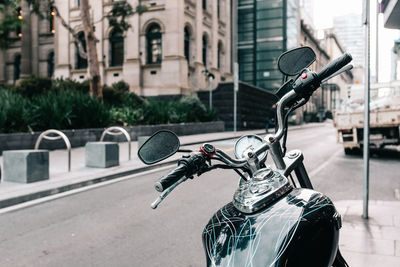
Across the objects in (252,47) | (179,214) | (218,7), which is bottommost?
(179,214)

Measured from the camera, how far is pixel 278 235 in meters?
1.43

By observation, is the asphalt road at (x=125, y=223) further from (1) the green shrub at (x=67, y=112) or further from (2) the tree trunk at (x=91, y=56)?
(2) the tree trunk at (x=91, y=56)

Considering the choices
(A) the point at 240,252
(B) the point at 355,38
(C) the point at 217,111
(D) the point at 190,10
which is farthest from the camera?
(B) the point at 355,38

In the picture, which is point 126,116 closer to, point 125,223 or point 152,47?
point 152,47

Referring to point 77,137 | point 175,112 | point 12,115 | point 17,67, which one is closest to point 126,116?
point 175,112

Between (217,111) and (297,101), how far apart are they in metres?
25.6

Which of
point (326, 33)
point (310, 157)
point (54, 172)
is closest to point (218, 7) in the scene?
point (310, 157)

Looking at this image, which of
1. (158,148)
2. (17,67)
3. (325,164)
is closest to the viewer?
(158,148)

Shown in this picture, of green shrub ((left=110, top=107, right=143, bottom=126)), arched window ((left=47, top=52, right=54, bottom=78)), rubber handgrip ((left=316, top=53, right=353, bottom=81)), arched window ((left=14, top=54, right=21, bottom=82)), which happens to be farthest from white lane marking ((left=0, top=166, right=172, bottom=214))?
arched window ((left=14, top=54, right=21, bottom=82))

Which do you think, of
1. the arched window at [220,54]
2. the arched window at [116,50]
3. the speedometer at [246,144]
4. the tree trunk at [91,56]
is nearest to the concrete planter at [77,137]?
the tree trunk at [91,56]

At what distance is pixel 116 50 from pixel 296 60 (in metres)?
29.2

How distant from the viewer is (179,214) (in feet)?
17.3

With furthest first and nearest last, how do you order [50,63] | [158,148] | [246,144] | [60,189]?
[50,63] < [60,189] < [246,144] < [158,148]

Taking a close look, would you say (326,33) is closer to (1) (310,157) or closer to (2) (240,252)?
(1) (310,157)
